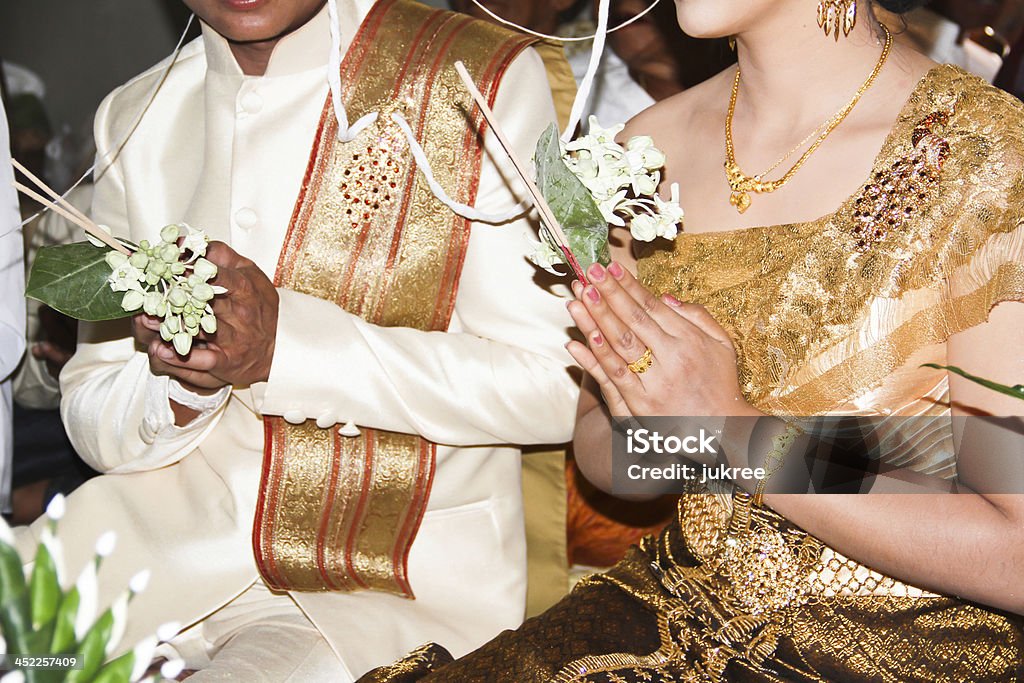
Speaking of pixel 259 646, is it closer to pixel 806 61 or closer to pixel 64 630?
pixel 64 630

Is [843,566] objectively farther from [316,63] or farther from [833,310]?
[316,63]

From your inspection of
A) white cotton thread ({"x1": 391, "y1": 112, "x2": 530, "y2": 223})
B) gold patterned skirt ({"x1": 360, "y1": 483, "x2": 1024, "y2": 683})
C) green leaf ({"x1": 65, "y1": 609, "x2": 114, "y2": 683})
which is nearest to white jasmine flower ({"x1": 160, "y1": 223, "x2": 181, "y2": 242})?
white cotton thread ({"x1": 391, "y1": 112, "x2": 530, "y2": 223})

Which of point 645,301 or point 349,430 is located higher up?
point 645,301

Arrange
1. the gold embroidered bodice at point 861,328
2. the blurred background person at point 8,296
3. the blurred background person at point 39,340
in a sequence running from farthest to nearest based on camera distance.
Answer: the blurred background person at point 39,340 → the blurred background person at point 8,296 → the gold embroidered bodice at point 861,328

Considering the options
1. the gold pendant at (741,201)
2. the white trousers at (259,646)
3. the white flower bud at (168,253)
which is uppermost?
the gold pendant at (741,201)

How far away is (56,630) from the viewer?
0.81 meters

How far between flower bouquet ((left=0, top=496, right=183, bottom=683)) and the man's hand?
1.13 feet

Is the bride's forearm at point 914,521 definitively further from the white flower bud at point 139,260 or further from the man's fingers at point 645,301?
the white flower bud at point 139,260

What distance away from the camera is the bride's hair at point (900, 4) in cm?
116

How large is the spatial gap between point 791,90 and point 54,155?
1.00 metres

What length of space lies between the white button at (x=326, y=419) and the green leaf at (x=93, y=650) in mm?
493

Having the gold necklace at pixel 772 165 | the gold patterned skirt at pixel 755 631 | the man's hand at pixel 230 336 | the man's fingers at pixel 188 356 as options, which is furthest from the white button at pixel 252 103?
the gold patterned skirt at pixel 755 631

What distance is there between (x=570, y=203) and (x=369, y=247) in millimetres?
361

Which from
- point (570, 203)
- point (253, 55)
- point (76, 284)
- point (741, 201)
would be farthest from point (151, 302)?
point (741, 201)
